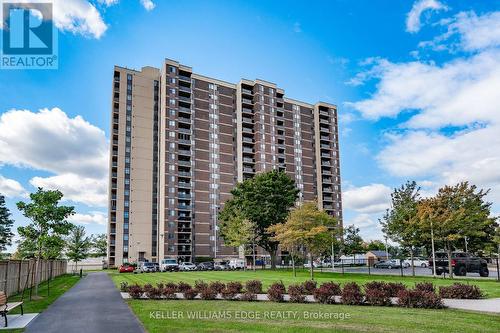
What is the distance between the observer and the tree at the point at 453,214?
31.4 metres

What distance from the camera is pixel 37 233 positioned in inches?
942

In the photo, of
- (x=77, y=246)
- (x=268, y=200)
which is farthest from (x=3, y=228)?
(x=268, y=200)

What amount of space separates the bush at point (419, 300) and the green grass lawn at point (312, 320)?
1.85ft

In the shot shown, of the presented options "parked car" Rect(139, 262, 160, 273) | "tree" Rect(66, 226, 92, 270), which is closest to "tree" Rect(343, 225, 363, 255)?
"parked car" Rect(139, 262, 160, 273)

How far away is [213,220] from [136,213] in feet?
58.4

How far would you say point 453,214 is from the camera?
3116 cm

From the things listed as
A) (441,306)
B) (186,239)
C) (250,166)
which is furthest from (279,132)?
(441,306)

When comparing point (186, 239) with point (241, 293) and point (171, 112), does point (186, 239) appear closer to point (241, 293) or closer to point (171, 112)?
point (171, 112)

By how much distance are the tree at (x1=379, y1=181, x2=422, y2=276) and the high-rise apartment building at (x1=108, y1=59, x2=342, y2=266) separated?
178 ft

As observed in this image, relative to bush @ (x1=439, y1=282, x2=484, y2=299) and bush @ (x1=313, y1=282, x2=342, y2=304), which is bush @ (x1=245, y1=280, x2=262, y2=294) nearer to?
bush @ (x1=313, y1=282, x2=342, y2=304)

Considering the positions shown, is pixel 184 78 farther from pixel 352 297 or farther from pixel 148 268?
pixel 352 297

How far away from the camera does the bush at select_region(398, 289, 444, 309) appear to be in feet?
48.4

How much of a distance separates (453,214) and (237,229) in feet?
117

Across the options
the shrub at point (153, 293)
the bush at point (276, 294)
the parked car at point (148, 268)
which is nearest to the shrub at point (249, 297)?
the bush at point (276, 294)
